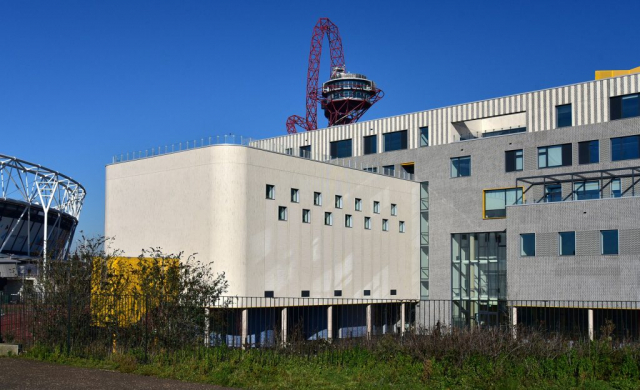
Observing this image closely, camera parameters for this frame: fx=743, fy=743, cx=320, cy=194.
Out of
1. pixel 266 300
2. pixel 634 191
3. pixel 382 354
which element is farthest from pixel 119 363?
pixel 634 191

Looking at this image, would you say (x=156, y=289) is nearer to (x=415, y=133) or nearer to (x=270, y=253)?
(x=270, y=253)

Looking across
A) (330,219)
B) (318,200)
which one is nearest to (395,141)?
(330,219)

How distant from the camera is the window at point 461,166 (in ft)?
173

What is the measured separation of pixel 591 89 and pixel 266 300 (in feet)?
81.4

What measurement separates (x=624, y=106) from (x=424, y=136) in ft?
47.4

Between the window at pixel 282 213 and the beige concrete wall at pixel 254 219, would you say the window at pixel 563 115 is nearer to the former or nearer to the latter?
the beige concrete wall at pixel 254 219

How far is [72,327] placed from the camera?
24516 millimetres

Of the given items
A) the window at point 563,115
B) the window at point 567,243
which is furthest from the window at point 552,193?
the window at point 567,243

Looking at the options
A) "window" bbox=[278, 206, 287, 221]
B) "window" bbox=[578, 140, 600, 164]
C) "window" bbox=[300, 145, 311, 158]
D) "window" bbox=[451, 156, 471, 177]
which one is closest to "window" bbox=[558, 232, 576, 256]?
"window" bbox=[578, 140, 600, 164]

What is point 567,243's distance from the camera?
4272 cm

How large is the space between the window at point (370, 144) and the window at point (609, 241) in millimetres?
21047

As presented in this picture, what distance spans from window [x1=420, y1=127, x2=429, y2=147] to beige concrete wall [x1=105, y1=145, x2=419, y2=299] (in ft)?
17.7

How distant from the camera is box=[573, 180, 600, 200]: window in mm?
46812

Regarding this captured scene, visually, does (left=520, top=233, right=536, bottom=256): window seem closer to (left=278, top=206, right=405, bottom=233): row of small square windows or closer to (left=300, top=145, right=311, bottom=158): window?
(left=278, top=206, right=405, bottom=233): row of small square windows
